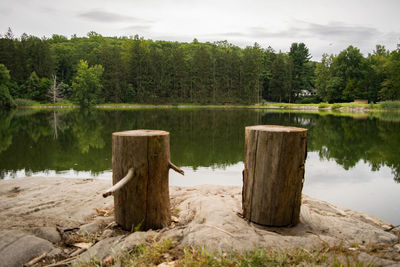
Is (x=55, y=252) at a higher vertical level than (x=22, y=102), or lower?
lower

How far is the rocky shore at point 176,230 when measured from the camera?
8.27 ft

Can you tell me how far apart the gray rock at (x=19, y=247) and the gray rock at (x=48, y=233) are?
Answer: 0.33ft

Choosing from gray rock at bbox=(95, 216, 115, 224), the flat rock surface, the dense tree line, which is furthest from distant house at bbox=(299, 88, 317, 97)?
gray rock at bbox=(95, 216, 115, 224)

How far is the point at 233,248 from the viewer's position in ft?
8.20

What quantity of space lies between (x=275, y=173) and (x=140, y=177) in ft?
4.99

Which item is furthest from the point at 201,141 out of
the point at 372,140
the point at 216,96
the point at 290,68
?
the point at 290,68

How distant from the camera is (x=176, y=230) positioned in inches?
115

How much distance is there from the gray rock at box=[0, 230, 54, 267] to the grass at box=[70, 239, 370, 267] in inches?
22.5

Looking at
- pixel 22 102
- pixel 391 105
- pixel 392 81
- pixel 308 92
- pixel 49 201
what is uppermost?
pixel 392 81

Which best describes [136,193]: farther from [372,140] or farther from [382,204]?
[372,140]

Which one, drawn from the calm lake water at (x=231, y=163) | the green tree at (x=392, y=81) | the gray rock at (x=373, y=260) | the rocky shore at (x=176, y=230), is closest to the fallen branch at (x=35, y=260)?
the rocky shore at (x=176, y=230)

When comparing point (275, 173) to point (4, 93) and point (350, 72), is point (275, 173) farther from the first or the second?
point (350, 72)

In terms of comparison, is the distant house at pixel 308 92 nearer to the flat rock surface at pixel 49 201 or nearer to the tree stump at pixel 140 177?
the flat rock surface at pixel 49 201

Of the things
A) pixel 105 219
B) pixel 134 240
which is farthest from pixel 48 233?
pixel 134 240
